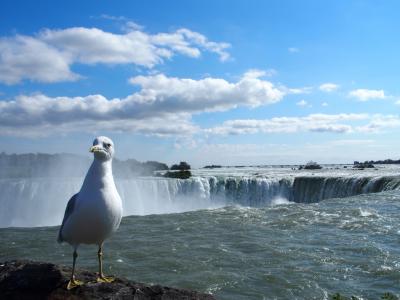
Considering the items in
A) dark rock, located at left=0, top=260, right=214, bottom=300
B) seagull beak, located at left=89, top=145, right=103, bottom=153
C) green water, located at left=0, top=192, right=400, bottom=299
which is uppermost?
seagull beak, located at left=89, top=145, right=103, bottom=153

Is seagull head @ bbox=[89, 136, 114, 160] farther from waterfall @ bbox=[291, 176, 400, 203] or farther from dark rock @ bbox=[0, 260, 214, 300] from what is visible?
waterfall @ bbox=[291, 176, 400, 203]

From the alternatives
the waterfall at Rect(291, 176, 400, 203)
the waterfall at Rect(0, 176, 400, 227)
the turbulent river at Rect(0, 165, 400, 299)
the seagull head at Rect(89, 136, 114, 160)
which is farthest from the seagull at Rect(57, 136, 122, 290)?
the waterfall at Rect(0, 176, 400, 227)

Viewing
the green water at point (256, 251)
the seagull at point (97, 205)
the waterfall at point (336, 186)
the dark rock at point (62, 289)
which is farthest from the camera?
the waterfall at point (336, 186)

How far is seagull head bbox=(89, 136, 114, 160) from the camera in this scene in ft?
11.7

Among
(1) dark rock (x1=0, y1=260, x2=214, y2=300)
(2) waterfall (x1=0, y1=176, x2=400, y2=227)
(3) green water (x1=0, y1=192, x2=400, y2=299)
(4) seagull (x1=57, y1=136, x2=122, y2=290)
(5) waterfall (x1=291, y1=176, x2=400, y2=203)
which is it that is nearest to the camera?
(1) dark rock (x1=0, y1=260, x2=214, y2=300)

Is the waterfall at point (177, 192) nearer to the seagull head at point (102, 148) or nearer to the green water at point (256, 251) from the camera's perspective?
the green water at point (256, 251)

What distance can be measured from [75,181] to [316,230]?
700 inches

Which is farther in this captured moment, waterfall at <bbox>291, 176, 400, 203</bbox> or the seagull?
waterfall at <bbox>291, 176, 400, 203</bbox>

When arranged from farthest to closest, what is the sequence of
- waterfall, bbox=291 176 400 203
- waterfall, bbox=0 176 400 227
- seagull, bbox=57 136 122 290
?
waterfall, bbox=0 176 400 227 → waterfall, bbox=291 176 400 203 → seagull, bbox=57 136 122 290

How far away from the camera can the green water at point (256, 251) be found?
737 cm

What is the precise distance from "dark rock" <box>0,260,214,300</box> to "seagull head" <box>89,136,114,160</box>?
0.99 meters

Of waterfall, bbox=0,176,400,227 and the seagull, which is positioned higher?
the seagull

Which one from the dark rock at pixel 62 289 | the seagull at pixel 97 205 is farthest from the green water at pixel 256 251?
the seagull at pixel 97 205

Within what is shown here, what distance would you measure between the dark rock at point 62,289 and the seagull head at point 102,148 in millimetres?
990
